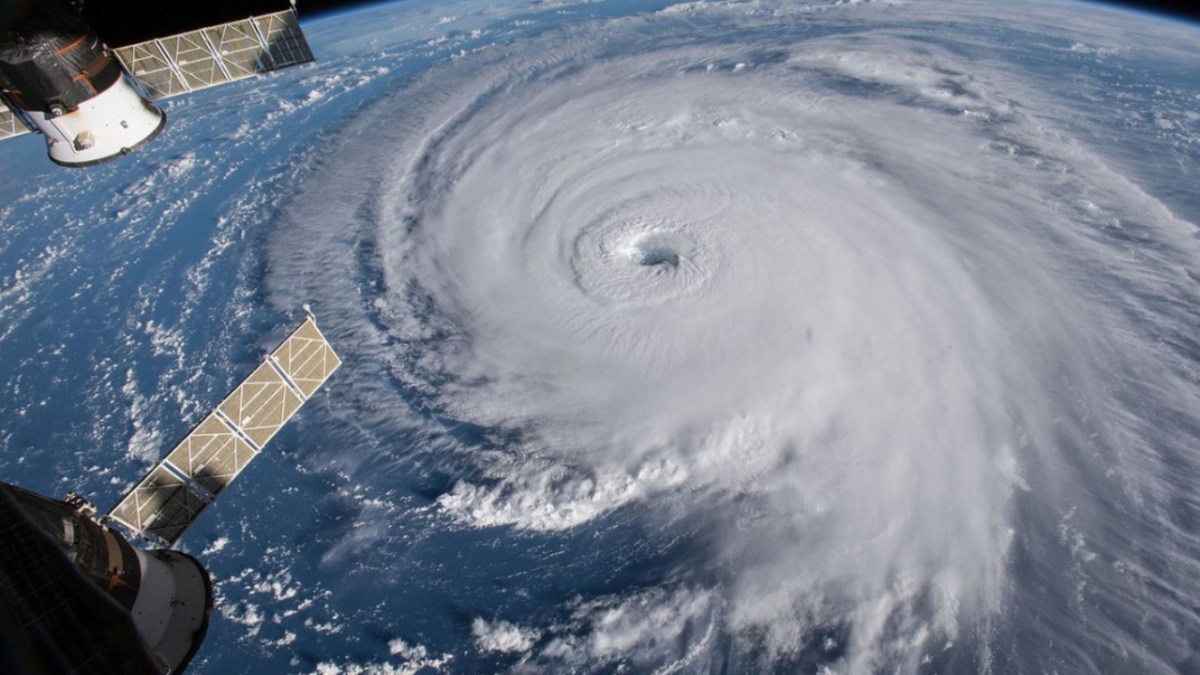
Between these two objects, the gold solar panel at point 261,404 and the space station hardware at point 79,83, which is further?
the gold solar panel at point 261,404

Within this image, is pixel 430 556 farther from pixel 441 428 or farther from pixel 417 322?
pixel 417 322

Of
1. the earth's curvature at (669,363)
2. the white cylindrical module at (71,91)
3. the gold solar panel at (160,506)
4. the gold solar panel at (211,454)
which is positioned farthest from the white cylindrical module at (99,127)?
the earth's curvature at (669,363)

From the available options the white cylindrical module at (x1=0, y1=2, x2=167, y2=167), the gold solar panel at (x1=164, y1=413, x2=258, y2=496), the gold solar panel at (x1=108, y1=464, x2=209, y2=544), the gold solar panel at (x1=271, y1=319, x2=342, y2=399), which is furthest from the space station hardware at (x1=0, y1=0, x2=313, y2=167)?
the gold solar panel at (x1=108, y1=464, x2=209, y2=544)

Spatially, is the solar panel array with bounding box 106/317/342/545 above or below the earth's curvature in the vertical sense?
above

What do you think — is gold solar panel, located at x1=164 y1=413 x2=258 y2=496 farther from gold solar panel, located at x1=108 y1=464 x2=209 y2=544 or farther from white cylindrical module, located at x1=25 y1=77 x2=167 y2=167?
white cylindrical module, located at x1=25 y1=77 x2=167 y2=167

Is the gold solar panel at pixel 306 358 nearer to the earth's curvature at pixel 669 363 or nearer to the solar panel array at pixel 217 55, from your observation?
the earth's curvature at pixel 669 363

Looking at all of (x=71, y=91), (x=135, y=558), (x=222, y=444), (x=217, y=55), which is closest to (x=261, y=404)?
(x=222, y=444)
